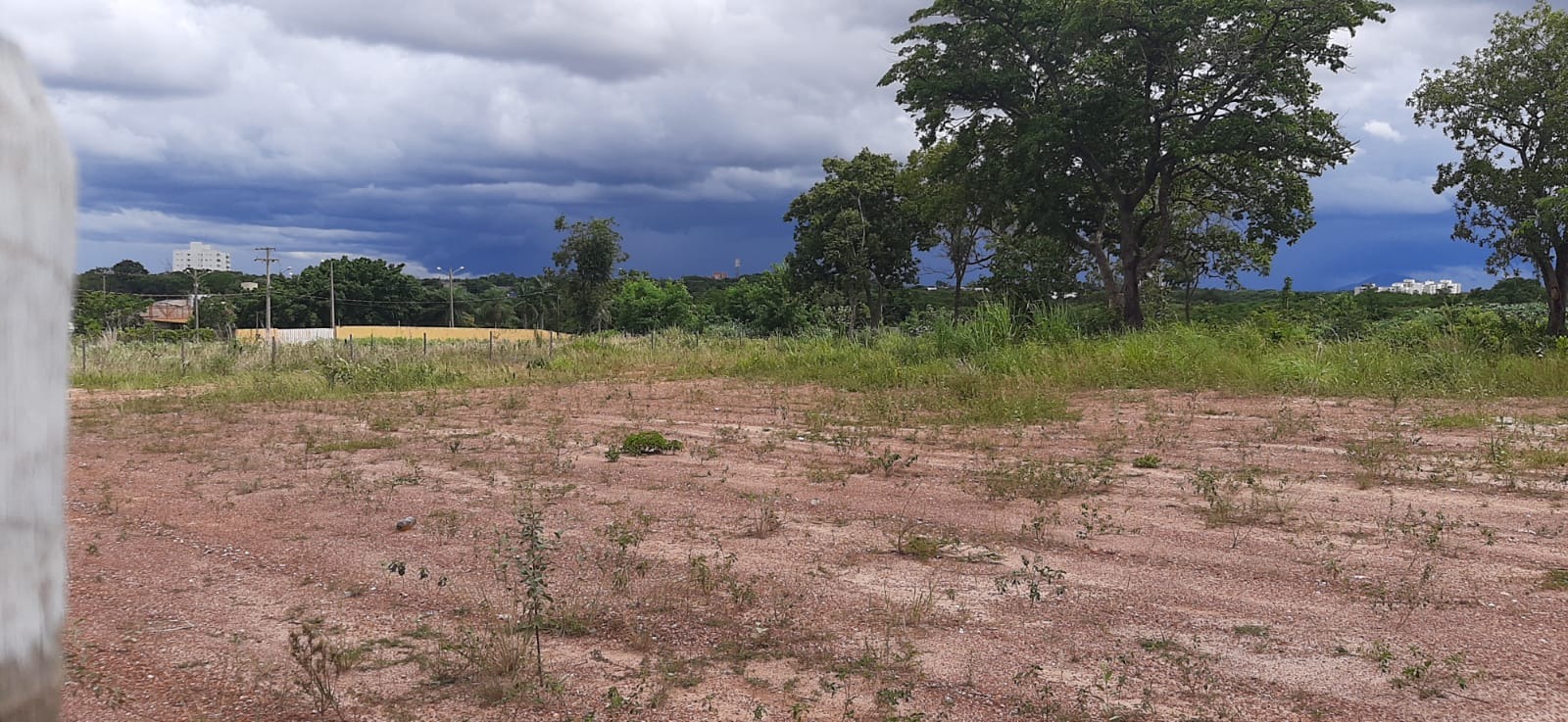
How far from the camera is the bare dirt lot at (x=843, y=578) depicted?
320cm

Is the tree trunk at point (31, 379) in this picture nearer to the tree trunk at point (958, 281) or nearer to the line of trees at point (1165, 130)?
the line of trees at point (1165, 130)

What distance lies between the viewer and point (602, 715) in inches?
120

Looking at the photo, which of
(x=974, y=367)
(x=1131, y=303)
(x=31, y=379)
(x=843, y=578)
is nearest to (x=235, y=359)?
(x=974, y=367)

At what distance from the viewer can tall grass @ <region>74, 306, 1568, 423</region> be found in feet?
34.8

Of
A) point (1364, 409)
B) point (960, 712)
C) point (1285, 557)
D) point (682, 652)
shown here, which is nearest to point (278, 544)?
point (682, 652)

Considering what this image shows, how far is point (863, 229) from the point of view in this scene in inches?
1308

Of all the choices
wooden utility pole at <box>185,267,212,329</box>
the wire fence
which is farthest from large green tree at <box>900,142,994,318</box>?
wooden utility pole at <box>185,267,212,329</box>

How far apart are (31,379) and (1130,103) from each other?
68.7 ft

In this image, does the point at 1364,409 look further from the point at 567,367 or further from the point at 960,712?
the point at 567,367

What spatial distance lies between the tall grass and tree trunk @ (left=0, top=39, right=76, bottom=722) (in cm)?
893

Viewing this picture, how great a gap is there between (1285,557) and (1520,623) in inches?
40.1

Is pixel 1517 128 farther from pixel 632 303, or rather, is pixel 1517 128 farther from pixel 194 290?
pixel 194 290

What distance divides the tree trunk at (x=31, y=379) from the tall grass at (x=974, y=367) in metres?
8.93

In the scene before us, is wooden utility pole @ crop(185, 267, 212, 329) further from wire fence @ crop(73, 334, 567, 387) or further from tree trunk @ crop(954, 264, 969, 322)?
tree trunk @ crop(954, 264, 969, 322)
